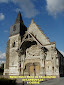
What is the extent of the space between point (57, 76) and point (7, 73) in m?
11.2

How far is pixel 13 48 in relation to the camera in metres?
22.7

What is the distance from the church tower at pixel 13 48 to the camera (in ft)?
71.0

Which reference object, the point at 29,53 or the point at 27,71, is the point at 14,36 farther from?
the point at 27,71

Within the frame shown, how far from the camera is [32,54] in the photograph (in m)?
20.0

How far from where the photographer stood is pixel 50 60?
17500mm

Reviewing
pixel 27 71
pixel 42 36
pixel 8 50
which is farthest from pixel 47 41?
pixel 8 50

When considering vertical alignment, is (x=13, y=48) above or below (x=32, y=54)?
above

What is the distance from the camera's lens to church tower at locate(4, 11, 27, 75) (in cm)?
2164

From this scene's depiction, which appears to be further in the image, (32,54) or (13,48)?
(13,48)

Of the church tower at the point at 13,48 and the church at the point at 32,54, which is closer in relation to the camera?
the church at the point at 32,54

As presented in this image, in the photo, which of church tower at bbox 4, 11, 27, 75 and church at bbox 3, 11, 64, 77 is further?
church tower at bbox 4, 11, 27, 75

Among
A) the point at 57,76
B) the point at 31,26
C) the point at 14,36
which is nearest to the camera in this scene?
the point at 57,76

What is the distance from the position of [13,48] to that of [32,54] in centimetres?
503

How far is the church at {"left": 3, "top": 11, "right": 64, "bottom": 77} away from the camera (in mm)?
17453
